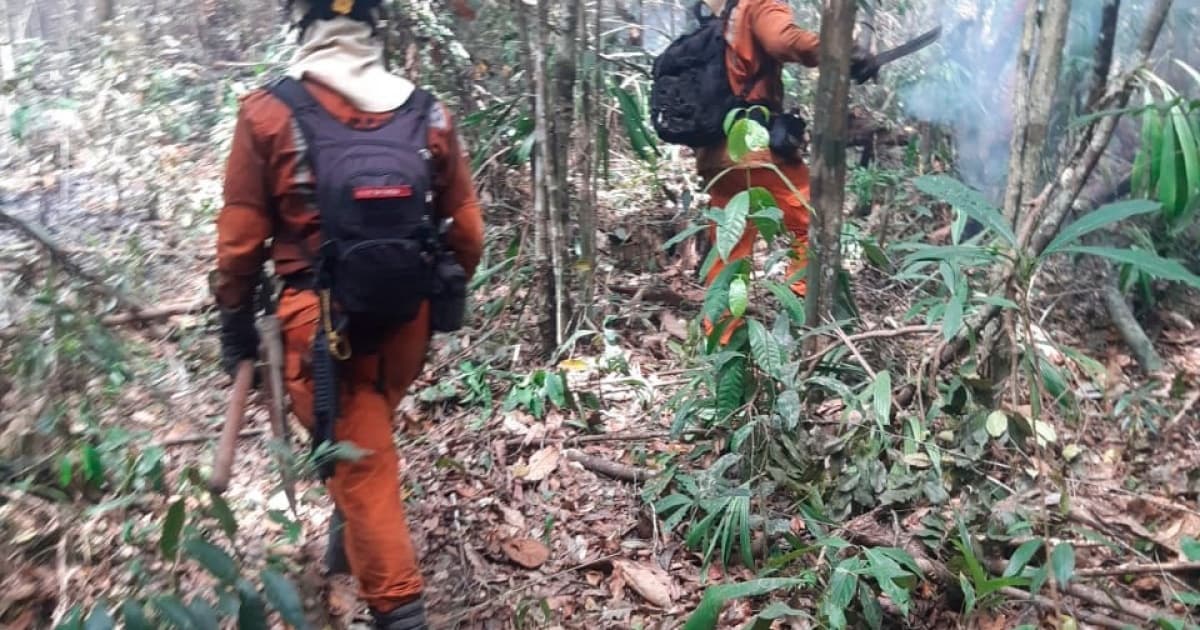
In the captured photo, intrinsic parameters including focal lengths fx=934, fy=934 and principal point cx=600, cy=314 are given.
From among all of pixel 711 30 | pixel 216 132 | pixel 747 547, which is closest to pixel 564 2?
pixel 711 30

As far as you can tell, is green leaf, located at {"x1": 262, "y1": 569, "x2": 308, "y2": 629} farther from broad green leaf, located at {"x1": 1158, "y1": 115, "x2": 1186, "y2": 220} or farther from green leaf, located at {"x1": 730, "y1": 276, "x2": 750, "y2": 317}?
broad green leaf, located at {"x1": 1158, "y1": 115, "x2": 1186, "y2": 220}

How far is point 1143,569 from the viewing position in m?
2.50

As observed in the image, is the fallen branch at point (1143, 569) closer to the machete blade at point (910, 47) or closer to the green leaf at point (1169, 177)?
the green leaf at point (1169, 177)

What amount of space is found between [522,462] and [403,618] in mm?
1098

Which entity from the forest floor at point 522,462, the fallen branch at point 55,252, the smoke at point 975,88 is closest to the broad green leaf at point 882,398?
the forest floor at point 522,462

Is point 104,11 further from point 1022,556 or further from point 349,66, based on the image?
point 1022,556

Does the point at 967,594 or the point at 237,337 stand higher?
the point at 237,337

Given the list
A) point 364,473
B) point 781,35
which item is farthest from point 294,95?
point 781,35

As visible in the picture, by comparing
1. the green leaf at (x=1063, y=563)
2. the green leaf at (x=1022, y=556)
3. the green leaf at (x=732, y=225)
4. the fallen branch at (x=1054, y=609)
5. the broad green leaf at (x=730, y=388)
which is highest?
the green leaf at (x=732, y=225)

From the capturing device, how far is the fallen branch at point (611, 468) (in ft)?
11.3

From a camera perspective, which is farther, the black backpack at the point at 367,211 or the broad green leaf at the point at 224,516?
the black backpack at the point at 367,211

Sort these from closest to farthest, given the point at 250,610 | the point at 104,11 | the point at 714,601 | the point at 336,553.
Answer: the point at 250,610 → the point at 714,601 → the point at 336,553 → the point at 104,11

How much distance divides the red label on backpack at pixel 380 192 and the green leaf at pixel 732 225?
995 millimetres

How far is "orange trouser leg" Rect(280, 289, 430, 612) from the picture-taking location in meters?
2.70
